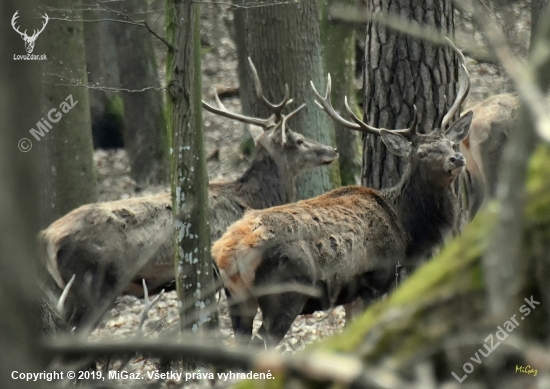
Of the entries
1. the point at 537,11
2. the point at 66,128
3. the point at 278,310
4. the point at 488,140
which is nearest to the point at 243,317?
the point at 278,310

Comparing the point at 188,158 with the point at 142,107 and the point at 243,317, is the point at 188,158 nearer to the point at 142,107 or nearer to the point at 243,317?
the point at 243,317

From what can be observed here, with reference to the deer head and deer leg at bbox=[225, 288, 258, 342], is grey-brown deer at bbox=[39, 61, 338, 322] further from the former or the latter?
deer leg at bbox=[225, 288, 258, 342]

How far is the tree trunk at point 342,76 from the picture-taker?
11.7 metres

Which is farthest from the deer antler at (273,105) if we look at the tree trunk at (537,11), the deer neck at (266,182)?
the tree trunk at (537,11)

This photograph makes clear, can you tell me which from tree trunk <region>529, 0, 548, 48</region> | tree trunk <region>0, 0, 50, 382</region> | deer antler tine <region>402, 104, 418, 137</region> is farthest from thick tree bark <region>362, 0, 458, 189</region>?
tree trunk <region>0, 0, 50, 382</region>

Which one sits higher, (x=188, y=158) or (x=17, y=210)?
(x=17, y=210)

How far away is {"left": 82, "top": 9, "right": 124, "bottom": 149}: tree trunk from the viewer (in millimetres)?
16859

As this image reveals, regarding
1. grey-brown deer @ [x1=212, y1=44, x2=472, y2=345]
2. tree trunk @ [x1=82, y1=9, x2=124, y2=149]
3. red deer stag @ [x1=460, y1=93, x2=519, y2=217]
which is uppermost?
tree trunk @ [x1=82, y1=9, x2=124, y2=149]

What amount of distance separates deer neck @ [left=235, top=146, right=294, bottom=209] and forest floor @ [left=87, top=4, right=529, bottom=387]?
1.04 meters

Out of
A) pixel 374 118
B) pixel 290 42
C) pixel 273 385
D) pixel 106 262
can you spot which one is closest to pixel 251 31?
pixel 290 42

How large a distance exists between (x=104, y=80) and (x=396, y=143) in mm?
10421

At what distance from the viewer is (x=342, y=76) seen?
12188mm

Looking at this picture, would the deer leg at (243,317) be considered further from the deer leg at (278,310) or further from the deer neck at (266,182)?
the deer neck at (266,182)

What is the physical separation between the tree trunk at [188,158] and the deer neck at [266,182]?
3014 mm
